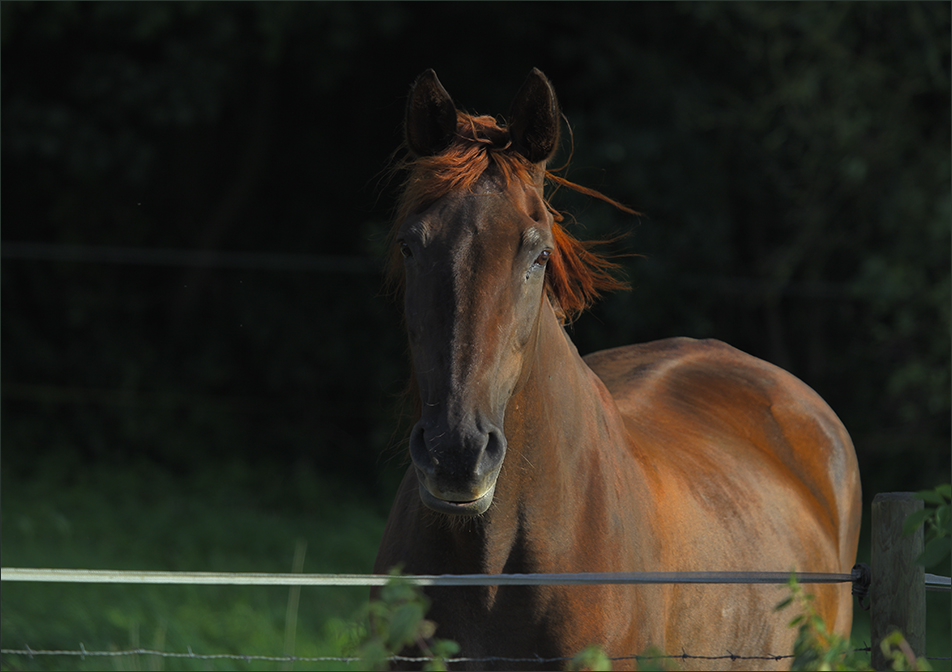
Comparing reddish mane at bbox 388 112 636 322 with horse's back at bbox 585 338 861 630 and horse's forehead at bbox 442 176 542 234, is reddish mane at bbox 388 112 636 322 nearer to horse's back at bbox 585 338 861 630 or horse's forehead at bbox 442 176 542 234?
horse's forehead at bbox 442 176 542 234

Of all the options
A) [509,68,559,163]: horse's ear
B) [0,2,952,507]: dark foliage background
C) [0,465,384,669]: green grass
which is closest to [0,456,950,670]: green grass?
[0,465,384,669]: green grass

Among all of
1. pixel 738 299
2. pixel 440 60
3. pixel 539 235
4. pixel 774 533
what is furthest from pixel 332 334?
pixel 539 235

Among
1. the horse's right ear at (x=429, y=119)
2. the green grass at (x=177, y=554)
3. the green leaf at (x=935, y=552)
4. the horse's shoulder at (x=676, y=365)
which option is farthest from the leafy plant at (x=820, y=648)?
the green grass at (x=177, y=554)

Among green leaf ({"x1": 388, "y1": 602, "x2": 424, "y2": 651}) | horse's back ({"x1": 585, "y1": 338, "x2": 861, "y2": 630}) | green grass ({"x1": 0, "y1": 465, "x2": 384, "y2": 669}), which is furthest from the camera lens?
green grass ({"x1": 0, "y1": 465, "x2": 384, "y2": 669})

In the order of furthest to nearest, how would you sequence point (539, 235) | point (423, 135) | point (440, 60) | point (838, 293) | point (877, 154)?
1. point (440, 60)
2. point (838, 293)
3. point (877, 154)
4. point (423, 135)
5. point (539, 235)

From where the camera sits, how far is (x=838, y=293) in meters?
8.00

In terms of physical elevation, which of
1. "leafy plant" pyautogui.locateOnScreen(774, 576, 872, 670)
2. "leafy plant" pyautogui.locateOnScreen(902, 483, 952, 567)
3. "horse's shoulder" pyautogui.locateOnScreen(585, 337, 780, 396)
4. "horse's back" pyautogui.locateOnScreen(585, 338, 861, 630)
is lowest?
"horse's back" pyautogui.locateOnScreen(585, 338, 861, 630)

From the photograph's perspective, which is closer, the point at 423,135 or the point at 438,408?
the point at 438,408

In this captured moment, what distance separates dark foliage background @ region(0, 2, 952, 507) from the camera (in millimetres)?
6871

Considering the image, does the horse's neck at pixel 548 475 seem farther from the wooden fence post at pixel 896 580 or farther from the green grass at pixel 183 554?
the green grass at pixel 183 554

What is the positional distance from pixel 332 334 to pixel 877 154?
5.21m

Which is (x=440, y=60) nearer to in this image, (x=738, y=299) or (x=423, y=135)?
(x=738, y=299)

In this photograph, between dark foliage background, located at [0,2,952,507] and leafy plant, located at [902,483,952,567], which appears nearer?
leafy plant, located at [902,483,952,567]

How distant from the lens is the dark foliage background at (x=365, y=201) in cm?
687
